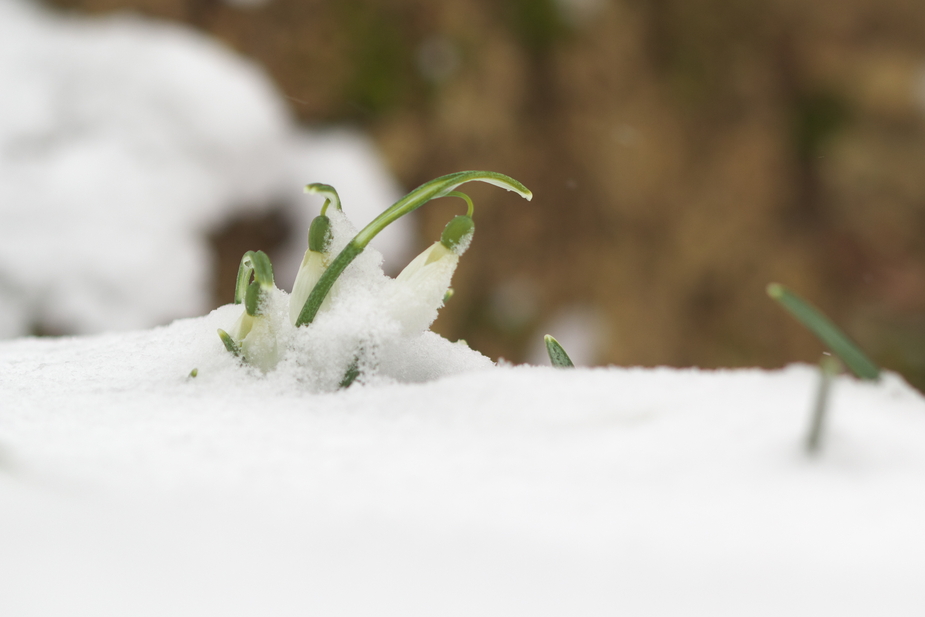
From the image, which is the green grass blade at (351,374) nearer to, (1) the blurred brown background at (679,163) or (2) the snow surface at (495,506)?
(2) the snow surface at (495,506)

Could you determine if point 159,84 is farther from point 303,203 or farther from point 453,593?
point 453,593

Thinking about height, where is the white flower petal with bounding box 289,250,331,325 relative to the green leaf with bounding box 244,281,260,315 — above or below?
above

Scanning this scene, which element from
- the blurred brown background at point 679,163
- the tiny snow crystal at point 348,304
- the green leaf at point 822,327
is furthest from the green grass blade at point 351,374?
the blurred brown background at point 679,163

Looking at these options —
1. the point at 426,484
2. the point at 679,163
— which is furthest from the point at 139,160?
the point at 426,484

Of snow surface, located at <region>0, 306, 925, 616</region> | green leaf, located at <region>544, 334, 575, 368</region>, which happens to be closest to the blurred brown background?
green leaf, located at <region>544, 334, 575, 368</region>

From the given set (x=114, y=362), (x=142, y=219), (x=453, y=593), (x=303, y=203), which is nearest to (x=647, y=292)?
(x=303, y=203)

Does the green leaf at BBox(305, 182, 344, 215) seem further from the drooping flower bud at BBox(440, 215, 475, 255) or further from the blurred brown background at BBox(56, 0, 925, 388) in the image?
the blurred brown background at BBox(56, 0, 925, 388)
